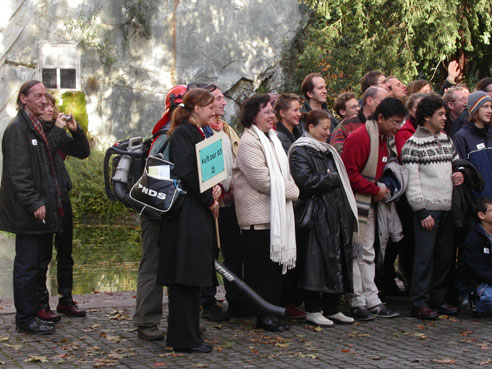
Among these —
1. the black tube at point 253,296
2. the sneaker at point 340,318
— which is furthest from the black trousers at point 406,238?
the black tube at point 253,296

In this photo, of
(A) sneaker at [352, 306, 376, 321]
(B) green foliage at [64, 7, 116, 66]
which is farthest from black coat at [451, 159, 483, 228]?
(B) green foliage at [64, 7, 116, 66]

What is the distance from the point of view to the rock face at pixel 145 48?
19641 millimetres

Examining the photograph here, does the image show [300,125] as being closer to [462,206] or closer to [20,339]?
[462,206]

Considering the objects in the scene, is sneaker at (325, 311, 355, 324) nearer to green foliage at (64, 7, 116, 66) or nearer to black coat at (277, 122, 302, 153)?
black coat at (277, 122, 302, 153)

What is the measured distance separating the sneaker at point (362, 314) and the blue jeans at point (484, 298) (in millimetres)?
979

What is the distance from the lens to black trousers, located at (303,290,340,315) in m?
7.61

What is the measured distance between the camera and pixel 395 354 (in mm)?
6500

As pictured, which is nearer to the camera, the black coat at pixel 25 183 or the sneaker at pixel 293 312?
the black coat at pixel 25 183

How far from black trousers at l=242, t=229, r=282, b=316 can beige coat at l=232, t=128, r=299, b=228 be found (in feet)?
0.40

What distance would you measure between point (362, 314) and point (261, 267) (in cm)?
116

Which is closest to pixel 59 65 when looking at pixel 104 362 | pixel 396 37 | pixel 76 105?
pixel 76 105

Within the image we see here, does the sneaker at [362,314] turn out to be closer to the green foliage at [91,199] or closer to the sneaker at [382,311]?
the sneaker at [382,311]

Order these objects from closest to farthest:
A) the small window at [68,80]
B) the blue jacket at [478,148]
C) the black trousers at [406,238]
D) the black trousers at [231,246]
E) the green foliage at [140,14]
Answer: the black trousers at [231,246] < the blue jacket at [478,148] < the black trousers at [406,238] < the small window at [68,80] < the green foliage at [140,14]

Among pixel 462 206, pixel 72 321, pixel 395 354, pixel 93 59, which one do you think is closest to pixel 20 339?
pixel 72 321
